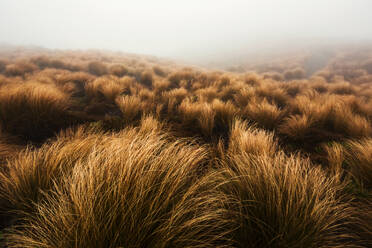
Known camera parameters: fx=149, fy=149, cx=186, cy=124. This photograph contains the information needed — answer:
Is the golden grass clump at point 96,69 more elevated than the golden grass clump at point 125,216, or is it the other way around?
the golden grass clump at point 96,69

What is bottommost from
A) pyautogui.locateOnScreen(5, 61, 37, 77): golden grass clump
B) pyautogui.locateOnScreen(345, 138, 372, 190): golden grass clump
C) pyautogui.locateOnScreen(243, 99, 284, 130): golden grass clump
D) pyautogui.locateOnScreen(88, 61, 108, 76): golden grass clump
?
pyautogui.locateOnScreen(345, 138, 372, 190): golden grass clump

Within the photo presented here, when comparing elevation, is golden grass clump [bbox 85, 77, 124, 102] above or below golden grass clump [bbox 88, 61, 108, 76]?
below

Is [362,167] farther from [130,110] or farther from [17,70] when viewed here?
[17,70]

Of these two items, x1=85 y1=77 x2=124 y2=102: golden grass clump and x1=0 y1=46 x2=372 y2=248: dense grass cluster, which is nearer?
x1=0 y1=46 x2=372 y2=248: dense grass cluster

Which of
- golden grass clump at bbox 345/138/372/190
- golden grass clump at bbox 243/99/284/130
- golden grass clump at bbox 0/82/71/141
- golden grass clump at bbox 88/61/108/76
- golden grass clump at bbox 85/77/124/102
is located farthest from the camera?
golden grass clump at bbox 88/61/108/76

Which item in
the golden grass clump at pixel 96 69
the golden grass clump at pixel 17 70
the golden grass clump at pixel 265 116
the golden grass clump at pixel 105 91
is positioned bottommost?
the golden grass clump at pixel 265 116

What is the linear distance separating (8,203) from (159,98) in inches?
111

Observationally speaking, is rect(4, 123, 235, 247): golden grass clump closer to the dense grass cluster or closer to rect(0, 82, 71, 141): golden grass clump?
the dense grass cluster

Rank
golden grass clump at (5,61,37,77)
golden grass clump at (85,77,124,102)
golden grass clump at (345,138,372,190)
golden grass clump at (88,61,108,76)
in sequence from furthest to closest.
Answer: golden grass clump at (88,61,108,76) → golden grass clump at (5,61,37,77) → golden grass clump at (85,77,124,102) → golden grass clump at (345,138,372,190)

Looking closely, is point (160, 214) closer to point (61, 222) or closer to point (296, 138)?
point (61, 222)

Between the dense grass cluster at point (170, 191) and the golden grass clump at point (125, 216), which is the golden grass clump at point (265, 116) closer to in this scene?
the dense grass cluster at point (170, 191)

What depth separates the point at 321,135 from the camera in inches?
78.7

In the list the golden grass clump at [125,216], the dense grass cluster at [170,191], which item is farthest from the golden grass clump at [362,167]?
the golden grass clump at [125,216]

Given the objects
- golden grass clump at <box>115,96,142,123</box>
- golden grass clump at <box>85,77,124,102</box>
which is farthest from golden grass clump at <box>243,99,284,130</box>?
golden grass clump at <box>85,77,124,102</box>
